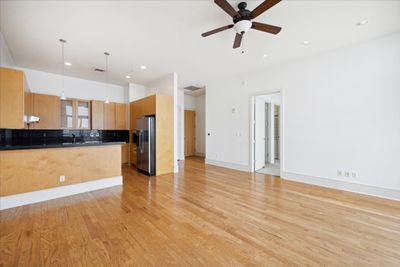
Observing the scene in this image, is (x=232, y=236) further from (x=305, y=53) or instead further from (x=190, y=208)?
(x=305, y=53)

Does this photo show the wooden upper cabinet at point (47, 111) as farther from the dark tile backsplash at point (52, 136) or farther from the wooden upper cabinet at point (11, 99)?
the wooden upper cabinet at point (11, 99)

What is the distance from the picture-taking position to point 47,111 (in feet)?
16.1

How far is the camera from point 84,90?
5855 mm

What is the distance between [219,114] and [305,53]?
2.94 m

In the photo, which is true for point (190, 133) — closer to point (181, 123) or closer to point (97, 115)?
point (181, 123)

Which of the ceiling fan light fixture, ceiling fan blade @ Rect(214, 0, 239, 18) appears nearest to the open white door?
the ceiling fan light fixture

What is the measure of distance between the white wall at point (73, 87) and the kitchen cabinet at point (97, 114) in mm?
542

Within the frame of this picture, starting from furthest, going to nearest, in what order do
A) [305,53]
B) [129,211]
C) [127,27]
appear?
[305,53] < [127,27] < [129,211]

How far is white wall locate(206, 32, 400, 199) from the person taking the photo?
3109 mm

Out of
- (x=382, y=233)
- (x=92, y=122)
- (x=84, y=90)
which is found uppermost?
(x=84, y=90)

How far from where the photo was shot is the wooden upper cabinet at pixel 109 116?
19.3 ft

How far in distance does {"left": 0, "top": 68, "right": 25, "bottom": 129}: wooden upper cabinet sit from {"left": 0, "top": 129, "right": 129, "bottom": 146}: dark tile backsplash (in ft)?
5.56

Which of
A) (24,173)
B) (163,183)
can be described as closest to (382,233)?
(163,183)

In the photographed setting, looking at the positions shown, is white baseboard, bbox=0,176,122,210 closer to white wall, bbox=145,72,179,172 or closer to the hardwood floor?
the hardwood floor
